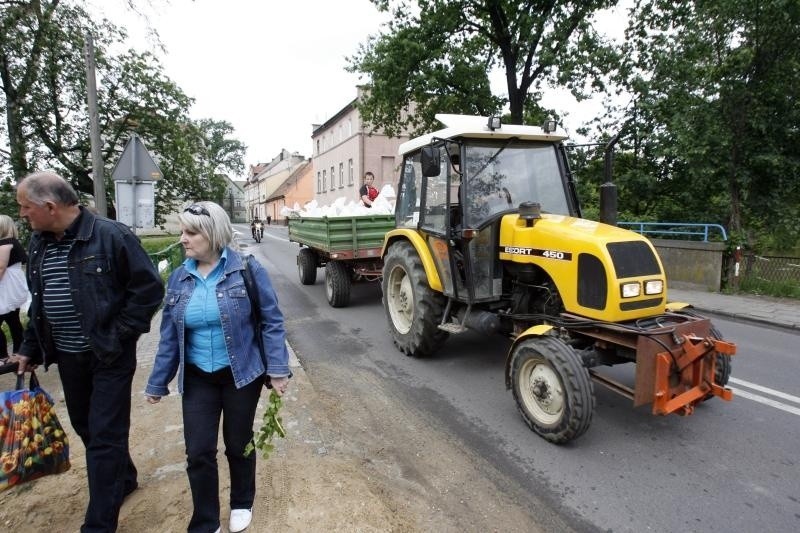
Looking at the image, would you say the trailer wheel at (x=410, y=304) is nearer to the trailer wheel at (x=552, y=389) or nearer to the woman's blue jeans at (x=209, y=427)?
the trailer wheel at (x=552, y=389)

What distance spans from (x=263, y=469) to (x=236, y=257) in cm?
148

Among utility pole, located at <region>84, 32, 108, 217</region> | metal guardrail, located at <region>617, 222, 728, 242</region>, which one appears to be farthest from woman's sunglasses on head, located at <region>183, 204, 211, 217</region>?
metal guardrail, located at <region>617, 222, 728, 242</region>

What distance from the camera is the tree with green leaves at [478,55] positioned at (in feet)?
42.1

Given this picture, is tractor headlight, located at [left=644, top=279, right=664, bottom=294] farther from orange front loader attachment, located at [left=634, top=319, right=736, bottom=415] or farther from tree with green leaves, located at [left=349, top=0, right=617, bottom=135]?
tree with green leaves, located at [left=349, top=0, right=617, bottom=135]

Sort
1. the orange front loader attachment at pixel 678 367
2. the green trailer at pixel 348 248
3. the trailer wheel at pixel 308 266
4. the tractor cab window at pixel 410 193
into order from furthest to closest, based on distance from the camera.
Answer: the trailer wheel at pixel 308 266
the green trailer at pixel 348 248
the tractor cab window at pixel 410 193
the orange front loader attachment at pixel 678 367

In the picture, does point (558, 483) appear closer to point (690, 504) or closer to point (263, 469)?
point (690, 504)

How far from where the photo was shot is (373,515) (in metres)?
2.54

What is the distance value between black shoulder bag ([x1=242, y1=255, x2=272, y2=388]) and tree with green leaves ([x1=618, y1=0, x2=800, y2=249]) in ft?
32.7

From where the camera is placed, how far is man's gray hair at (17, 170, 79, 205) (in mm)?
2152

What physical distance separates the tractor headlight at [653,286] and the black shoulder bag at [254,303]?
2782 mm

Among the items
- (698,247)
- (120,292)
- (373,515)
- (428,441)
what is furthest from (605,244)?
(698,247)

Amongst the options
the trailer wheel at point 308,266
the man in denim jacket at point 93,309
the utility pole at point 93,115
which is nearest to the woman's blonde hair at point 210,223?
the man in denim jacket at point 93,309

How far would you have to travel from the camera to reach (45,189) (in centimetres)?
218

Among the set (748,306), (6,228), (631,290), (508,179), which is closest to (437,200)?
(508,179)
